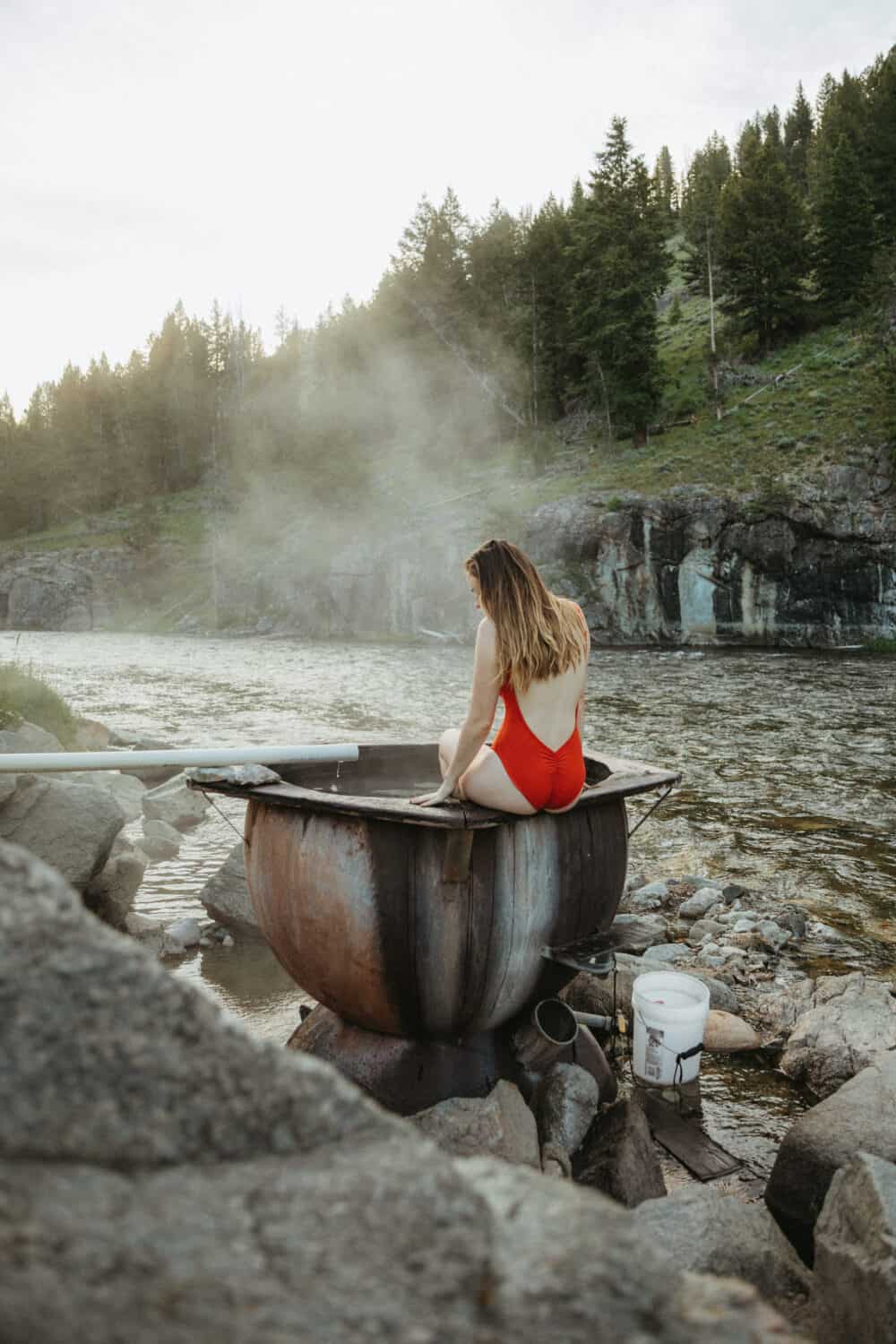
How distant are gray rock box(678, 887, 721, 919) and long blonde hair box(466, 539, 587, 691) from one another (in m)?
3.17

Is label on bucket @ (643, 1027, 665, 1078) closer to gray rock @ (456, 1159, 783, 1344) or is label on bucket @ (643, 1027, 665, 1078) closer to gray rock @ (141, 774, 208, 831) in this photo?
gray rock @ (456, 1159, 783, 1344)

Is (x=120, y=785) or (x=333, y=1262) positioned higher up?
(x=333, y=1262)

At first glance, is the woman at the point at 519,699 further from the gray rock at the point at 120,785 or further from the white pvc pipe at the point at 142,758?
the gray rock at the point at 120,785

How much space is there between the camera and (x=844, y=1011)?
12.9 feet

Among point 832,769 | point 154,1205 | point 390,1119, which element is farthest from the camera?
point 832,769

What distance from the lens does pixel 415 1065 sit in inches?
128

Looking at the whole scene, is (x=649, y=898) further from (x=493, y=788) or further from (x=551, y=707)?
(x=493, y=788)

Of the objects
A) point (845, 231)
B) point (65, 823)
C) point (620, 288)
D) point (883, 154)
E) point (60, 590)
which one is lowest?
point (65, 823)

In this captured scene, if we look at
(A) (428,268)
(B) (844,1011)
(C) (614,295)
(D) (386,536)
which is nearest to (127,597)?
(D) (386,536)

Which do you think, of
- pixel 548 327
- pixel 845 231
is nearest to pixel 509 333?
pixel 548 327

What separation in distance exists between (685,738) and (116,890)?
900cm

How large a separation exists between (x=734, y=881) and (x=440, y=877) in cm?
430

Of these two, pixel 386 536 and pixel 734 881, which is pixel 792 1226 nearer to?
pixel 734 881

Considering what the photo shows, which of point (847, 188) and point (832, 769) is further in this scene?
point (847, 188)
